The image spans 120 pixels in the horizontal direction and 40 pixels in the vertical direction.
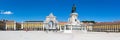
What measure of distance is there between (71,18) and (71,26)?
254 cm

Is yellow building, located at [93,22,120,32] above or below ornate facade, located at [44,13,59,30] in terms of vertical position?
below

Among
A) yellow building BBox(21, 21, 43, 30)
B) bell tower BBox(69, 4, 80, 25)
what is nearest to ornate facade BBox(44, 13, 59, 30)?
yellow building BBox(21, 21, 43, 30)

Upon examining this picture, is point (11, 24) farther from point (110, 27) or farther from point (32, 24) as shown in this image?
point (110, 27)

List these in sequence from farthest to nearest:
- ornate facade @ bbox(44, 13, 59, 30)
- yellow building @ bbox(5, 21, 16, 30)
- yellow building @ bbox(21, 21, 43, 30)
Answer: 1. yellow building @ bbox(21, 21, 43, 30)
2. yellow building @ bbox(5, 21, 16, 30)
3. ornate facade @ bbox(44, 13, 59, 30)

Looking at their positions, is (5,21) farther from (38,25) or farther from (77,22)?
(77,22)

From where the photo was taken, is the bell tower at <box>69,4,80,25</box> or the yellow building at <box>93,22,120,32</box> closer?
the bell tower at <box>69,4,80,25</box>

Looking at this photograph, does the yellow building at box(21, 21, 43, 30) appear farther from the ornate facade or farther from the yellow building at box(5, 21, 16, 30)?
the ornate facade

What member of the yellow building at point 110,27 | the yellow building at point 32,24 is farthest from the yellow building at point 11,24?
the yellow building at point 110,27

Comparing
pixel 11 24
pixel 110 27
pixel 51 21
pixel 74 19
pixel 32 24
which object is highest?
pixel 74 19

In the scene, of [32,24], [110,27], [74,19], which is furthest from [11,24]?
[74,19]

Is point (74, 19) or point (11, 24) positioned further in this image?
point (11, 24)

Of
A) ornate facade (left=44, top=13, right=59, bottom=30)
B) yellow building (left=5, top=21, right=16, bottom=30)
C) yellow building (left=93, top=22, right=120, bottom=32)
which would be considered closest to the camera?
yellow building (left=93, top=22, right=120, bottom=32)

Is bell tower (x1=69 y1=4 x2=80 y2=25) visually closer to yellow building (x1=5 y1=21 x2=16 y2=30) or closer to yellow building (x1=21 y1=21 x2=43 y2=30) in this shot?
yellow building (x1=21 y1=21 x2=43 y2=30)

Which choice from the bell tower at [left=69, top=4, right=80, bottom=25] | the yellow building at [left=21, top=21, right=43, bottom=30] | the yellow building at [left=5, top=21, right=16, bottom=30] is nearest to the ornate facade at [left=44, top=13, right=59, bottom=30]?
the yellow building at [left=21, top=21, right=43, bottom=30]
